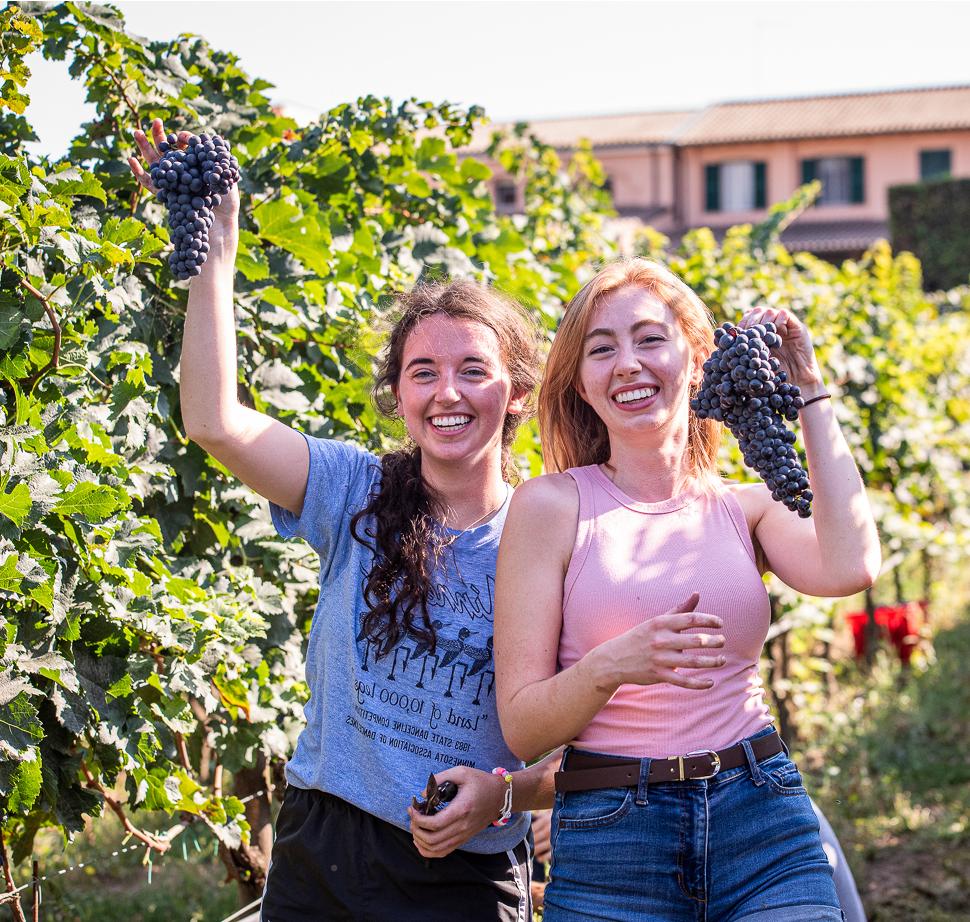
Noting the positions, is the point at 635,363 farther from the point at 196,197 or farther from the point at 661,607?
the point at 196,197

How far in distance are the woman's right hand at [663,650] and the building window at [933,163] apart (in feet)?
105

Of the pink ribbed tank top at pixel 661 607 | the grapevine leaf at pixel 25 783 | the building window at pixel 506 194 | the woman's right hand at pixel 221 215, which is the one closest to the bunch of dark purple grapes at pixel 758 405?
the pink ribbed tank top at pixel 661 607

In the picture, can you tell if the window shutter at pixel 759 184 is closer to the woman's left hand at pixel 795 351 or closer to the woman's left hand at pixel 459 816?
the woman's left hand at pixel 795 351

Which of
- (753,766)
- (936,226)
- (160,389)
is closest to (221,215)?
(160,389)

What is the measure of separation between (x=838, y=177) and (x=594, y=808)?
32.1m

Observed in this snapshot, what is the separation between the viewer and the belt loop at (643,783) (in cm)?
192

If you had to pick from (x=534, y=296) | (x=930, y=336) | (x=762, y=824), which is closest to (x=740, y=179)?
(x=930, y=336)

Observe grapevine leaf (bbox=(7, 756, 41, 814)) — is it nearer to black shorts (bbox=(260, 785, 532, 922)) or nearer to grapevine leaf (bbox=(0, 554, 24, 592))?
grapevine leaf (bbox=(0, 554, 24, 592))

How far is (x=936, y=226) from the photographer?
24.3m

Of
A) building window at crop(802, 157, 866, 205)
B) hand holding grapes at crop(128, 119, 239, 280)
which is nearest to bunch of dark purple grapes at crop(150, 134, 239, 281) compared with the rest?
hand holding grapes at crop(128, 119, 239, 280)

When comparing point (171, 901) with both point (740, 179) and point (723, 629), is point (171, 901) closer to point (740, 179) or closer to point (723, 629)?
point (723, 629)

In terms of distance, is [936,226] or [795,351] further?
[936,226]

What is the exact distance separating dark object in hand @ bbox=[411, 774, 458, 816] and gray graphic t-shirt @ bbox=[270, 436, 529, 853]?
0.23 ft

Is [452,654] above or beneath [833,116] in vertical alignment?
beneath
